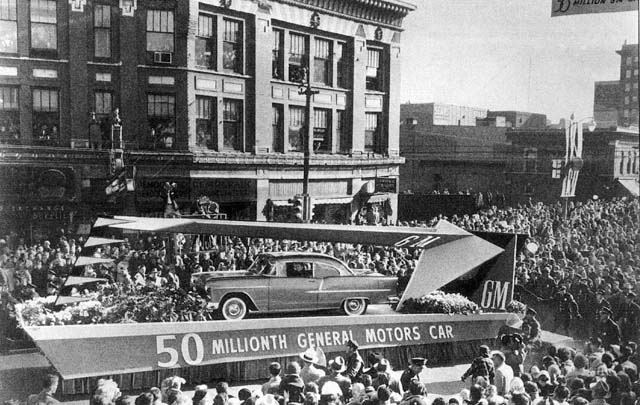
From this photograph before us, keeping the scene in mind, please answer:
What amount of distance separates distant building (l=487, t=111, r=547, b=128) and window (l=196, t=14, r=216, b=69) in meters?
6.33

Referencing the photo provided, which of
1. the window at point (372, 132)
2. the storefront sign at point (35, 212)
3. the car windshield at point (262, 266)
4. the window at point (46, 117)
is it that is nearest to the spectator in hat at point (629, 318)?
the window at point (372, 132)

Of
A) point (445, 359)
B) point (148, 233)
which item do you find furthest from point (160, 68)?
point (445, 359)

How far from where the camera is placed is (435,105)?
12.9 metres

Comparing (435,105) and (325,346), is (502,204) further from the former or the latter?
(325,346)

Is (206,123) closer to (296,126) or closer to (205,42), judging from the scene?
(205,42)

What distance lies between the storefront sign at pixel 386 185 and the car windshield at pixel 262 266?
131 inches

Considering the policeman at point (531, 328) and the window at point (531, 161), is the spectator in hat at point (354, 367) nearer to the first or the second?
the policeman at point (531, 328)

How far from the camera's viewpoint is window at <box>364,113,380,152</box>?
1263 cm

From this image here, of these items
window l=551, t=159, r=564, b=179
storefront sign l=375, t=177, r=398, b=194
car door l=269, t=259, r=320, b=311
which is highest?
window l=551, t=159, r=564, b=179

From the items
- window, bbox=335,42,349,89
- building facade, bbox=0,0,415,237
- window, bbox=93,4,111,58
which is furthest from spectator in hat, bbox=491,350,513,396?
window, bbox=93,4,111,58

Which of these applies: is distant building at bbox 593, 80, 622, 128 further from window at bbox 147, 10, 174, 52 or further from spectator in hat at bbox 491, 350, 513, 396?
window at bbox 147, 10, 174, 52

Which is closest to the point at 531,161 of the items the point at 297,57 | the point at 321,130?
the point at 321,130

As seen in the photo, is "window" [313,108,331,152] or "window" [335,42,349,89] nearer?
"window" [313,108,331,152]

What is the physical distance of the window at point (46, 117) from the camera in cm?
1010
